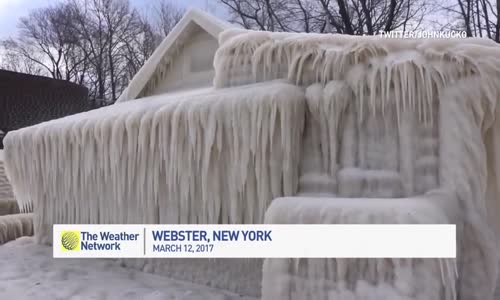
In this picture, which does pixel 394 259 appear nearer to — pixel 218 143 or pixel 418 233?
pixel 418 233

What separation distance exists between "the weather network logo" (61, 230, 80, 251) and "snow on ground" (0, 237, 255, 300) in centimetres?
19

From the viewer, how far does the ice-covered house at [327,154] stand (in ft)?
8.84

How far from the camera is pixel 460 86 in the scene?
A: 120 inches

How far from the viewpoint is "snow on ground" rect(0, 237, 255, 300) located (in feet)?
12.6

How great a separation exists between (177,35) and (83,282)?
4.35m

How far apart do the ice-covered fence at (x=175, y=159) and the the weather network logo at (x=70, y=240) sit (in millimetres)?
241

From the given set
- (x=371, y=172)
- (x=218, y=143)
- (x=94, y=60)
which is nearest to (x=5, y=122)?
(x=94, y=60)

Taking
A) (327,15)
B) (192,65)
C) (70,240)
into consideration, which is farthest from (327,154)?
(327,15)

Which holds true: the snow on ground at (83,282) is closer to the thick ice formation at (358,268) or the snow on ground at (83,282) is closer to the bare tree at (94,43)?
the thick ice formation at (358,268)

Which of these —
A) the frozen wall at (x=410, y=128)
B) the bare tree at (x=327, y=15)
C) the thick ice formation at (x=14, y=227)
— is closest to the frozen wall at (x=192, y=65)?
the frozen wall at (x=410, y=128)

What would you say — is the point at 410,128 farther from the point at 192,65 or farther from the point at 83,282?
the point at 192,65

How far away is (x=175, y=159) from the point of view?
409 cm

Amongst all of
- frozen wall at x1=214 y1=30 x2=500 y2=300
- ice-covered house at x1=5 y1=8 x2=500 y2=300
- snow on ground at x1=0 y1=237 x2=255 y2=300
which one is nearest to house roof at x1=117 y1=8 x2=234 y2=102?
ice-covered house at x1=5 y1=8 x2=500 y2=300

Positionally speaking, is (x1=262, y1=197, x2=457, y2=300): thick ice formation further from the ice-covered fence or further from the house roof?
the house roof
